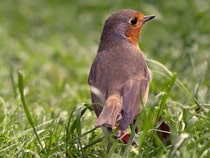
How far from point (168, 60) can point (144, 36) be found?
2.02 meters

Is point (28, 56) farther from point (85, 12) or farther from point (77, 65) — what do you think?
point (85, 12)

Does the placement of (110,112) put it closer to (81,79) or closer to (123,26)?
(123,26)

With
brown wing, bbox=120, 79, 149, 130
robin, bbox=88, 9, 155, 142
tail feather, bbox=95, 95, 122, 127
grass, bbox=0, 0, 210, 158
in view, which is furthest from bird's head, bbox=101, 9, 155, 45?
tail feather, bbox=95, 95, 122, 127

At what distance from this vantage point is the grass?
510cm

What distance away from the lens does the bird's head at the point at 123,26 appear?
638 cm

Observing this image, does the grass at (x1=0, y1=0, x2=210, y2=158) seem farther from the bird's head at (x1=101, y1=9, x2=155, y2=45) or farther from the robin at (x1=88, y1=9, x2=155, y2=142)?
the bird's head at (x1=101, y1=9, x2=155, y2=45)

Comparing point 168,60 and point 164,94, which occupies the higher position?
point 164,94

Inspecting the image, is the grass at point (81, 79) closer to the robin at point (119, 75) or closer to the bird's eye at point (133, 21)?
the robin at point (119, 75)

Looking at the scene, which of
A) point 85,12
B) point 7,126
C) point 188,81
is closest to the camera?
point 7,126

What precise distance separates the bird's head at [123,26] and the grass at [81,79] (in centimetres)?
37

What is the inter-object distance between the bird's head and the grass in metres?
0.37

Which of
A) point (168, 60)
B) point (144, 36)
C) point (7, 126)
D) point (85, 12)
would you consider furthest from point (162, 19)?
point (7, 126)

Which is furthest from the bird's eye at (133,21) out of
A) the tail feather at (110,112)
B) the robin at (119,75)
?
the tail feather at (110,112)

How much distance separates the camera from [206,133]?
5094 mm
